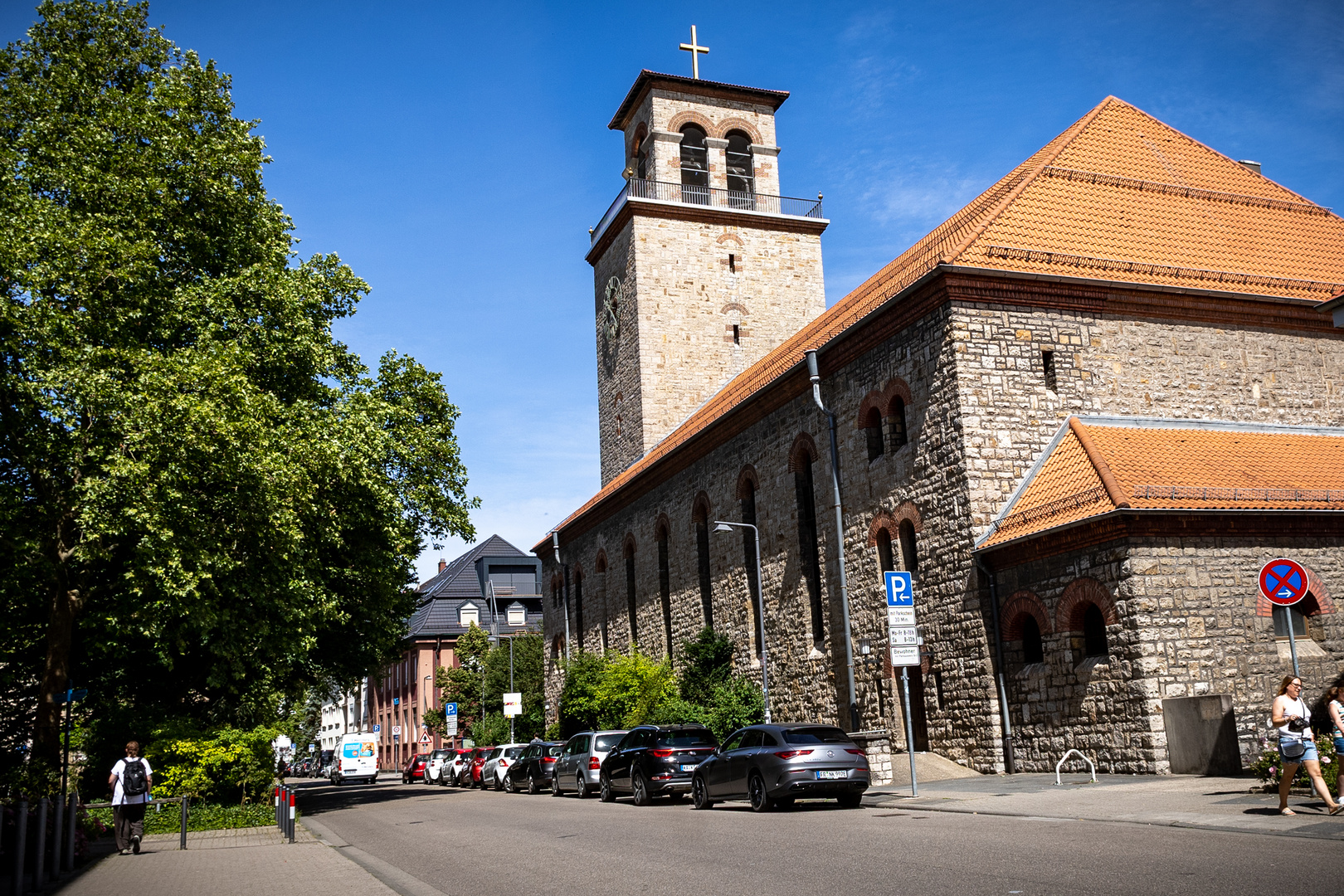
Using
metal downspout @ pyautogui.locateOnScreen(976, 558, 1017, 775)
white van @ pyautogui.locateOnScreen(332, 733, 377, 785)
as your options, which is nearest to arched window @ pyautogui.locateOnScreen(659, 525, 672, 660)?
metal downspout @ pyautogui.locateOnScreen(976, 558, 1017, 775)

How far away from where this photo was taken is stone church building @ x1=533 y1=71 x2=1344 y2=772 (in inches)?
671

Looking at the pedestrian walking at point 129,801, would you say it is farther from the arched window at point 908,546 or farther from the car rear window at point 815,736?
the arched window at point 908,546

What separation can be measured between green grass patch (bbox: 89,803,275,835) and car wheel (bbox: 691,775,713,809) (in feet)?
26.4

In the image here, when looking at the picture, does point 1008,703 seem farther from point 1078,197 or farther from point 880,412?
point 1078,197

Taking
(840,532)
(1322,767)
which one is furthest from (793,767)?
(840,532)

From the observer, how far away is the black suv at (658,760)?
20.2 meters

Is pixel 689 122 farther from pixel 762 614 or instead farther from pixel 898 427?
pixel 898 427

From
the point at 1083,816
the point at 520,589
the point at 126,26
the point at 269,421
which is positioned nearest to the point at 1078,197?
the point at 1083,816

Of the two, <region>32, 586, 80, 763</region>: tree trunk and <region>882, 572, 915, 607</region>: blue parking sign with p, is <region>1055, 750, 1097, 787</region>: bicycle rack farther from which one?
<region>32, 586, 80, 763</region>: tree trunk

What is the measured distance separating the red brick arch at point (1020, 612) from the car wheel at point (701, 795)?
5821 mm

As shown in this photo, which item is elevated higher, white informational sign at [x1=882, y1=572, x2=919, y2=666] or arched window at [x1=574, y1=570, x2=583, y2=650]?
arched window at [x1=574, y1=570, x2=583, y2=650]

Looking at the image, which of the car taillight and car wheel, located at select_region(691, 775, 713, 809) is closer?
the car taillight

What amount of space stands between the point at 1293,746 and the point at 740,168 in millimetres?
35689

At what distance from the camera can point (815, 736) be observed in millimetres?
16312
